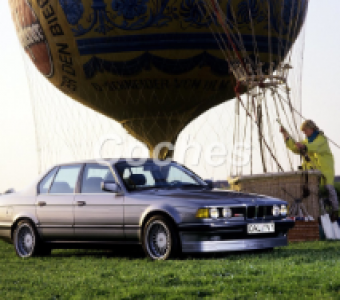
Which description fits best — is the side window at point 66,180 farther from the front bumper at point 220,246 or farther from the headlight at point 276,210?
the headlight at point 276,210

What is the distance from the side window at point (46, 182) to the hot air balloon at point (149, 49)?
970cm

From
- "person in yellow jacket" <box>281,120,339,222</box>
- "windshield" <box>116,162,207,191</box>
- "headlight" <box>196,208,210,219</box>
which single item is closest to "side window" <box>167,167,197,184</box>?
"windshield" <box>116,162,207,191</box>

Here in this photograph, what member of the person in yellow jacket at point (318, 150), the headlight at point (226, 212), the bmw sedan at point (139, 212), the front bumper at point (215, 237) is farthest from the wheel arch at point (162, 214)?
the person in yellow jacket at point (318, 150)

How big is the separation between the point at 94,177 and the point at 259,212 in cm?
259

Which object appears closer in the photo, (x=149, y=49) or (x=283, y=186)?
(x=283, y=186)

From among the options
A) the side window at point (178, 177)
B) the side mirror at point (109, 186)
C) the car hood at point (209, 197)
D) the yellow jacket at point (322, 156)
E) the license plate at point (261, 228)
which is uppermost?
the yellow jacket at point (322, 156)

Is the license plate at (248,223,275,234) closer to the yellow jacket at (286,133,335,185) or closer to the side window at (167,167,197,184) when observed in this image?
the side window at (167,167,197,184)

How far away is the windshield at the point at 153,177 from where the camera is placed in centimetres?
1158

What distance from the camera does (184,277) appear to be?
818cm

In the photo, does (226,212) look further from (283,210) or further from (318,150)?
(318,150)

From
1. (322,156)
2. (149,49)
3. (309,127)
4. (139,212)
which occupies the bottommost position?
(139,212)

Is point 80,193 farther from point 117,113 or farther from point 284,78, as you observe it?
point 117,113

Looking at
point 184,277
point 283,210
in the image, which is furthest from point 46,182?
point 184,277

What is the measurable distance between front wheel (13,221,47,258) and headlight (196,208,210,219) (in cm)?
316
